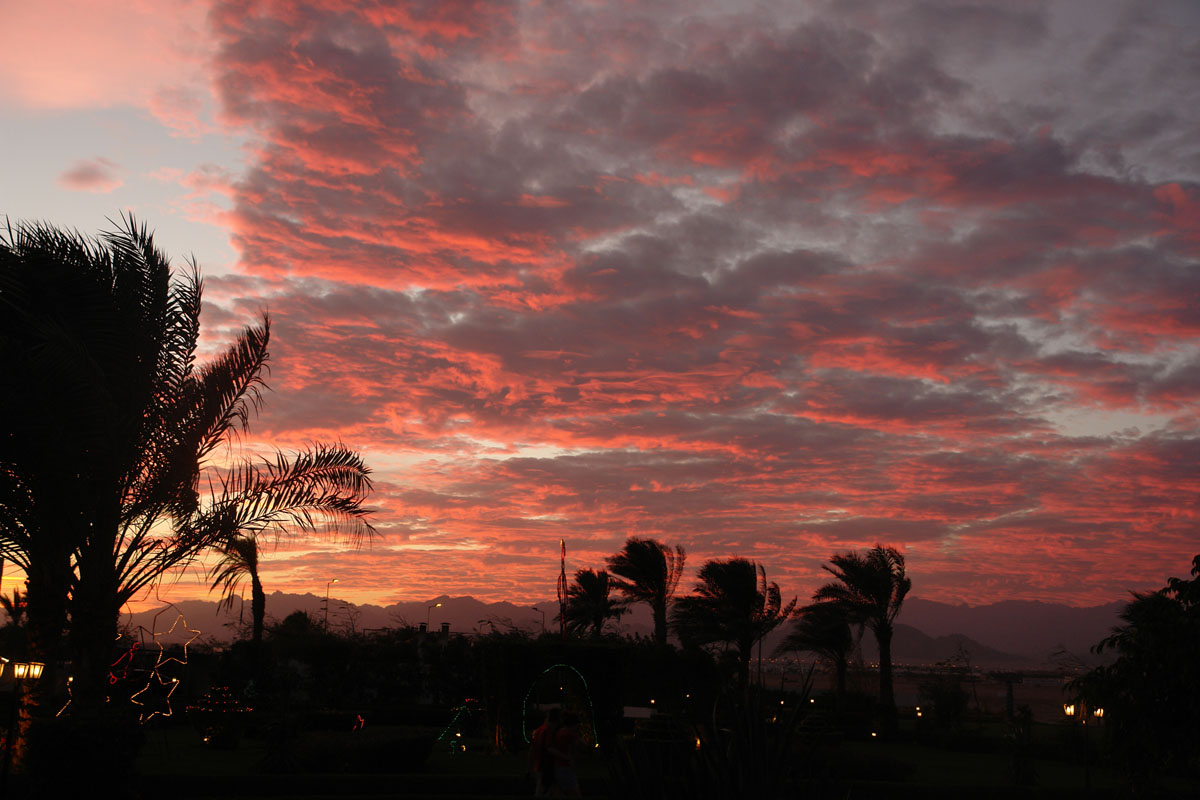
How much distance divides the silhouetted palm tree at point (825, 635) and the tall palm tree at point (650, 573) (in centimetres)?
579

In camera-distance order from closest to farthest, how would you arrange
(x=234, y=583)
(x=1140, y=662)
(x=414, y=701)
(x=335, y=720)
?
(x=1140, y=662) < (x=234, y=583) < (x=335, y=720) < (x=414, y=701)

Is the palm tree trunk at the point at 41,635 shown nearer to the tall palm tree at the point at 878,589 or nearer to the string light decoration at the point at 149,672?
the string light decoration at the point at 149,672

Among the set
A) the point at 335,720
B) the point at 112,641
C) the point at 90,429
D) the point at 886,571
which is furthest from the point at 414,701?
the point at 90,429

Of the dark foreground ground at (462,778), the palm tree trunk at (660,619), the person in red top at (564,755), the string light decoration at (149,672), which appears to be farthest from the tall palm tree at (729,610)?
the person in red top at (564,755)

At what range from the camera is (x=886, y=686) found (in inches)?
1313

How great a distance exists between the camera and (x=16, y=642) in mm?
32406

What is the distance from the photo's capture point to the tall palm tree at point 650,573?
36562 millimetres

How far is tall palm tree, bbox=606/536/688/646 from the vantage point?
120 feet

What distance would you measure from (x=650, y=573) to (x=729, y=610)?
335cm

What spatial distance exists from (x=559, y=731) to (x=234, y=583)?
17.8 ft

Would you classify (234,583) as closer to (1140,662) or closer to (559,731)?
(559,731)

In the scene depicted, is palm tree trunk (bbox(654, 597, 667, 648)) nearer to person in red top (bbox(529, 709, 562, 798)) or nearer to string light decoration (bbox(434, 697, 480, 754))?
string light decoration (bbox(434, 697, 480, 754))

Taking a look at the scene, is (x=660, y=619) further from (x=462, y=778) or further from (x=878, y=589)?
(x=462, y=778)

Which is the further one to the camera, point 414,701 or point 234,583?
point 414,701
